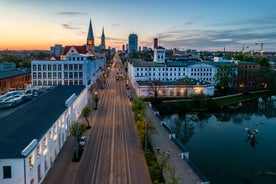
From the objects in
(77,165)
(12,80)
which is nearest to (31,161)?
(77,165)

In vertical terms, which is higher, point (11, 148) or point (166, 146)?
point (11, 148)

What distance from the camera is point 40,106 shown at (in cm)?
3256

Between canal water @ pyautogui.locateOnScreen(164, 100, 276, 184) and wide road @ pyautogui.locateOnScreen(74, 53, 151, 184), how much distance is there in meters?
7.39

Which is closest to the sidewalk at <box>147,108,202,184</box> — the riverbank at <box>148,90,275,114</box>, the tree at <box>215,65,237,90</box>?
the riverbank at <box>148,90,275,114</box>

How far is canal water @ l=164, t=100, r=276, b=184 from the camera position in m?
28.4

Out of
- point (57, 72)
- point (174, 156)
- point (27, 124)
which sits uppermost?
point (57, 72)

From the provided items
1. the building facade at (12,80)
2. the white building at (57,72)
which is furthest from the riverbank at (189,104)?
the building facade at (12,80)

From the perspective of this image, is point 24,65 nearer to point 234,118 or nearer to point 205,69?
point 205,69

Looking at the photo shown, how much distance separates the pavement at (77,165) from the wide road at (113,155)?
1.06 metres

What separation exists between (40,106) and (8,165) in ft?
46.2

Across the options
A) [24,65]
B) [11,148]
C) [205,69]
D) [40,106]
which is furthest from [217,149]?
[24,65]

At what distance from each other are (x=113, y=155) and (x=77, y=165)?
4.23 m

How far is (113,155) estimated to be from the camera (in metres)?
29.1

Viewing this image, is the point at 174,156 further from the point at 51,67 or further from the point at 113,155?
the point at 51,67
